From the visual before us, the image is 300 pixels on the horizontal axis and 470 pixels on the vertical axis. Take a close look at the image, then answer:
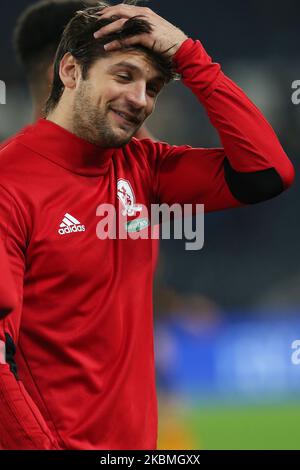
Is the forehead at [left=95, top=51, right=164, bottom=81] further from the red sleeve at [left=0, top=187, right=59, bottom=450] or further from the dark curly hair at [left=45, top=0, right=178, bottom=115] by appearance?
the red sleeve at [left=0, top=187, right=59, bottom=450]

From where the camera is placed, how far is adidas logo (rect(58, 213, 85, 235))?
6.18ft

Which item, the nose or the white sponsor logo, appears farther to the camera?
the white sponsor logo

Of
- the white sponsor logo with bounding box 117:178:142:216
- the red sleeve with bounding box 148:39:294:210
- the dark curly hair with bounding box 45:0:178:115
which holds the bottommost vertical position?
the white sponsor logo with bounding box 117:178:142:216

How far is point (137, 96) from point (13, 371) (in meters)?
0.62

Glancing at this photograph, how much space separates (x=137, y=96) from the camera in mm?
1912

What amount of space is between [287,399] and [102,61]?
404 cm

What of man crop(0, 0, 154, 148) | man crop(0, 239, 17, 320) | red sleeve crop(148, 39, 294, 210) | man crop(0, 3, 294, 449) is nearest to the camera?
man crop(0, 239, 17, 320)

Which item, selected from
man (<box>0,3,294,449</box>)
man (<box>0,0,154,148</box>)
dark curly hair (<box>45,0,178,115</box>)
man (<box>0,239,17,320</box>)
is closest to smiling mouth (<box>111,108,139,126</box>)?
man (<box>0,3,294,449</box>)

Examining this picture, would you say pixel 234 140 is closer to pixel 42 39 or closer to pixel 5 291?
pixel 5 291

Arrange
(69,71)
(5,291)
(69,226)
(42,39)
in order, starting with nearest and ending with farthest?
(5,291), (69,226), (69,71), (42,39)

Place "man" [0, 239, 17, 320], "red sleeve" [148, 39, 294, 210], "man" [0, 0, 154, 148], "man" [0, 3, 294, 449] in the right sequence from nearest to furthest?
"man" [0, 239, 17, 320], "man" [0, 3, 294, 449], "red sleeve" [148, 39, 294, 210], "man" [0, 0, 154, 148]

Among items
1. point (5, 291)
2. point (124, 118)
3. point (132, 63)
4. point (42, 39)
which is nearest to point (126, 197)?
point (124, 118)
